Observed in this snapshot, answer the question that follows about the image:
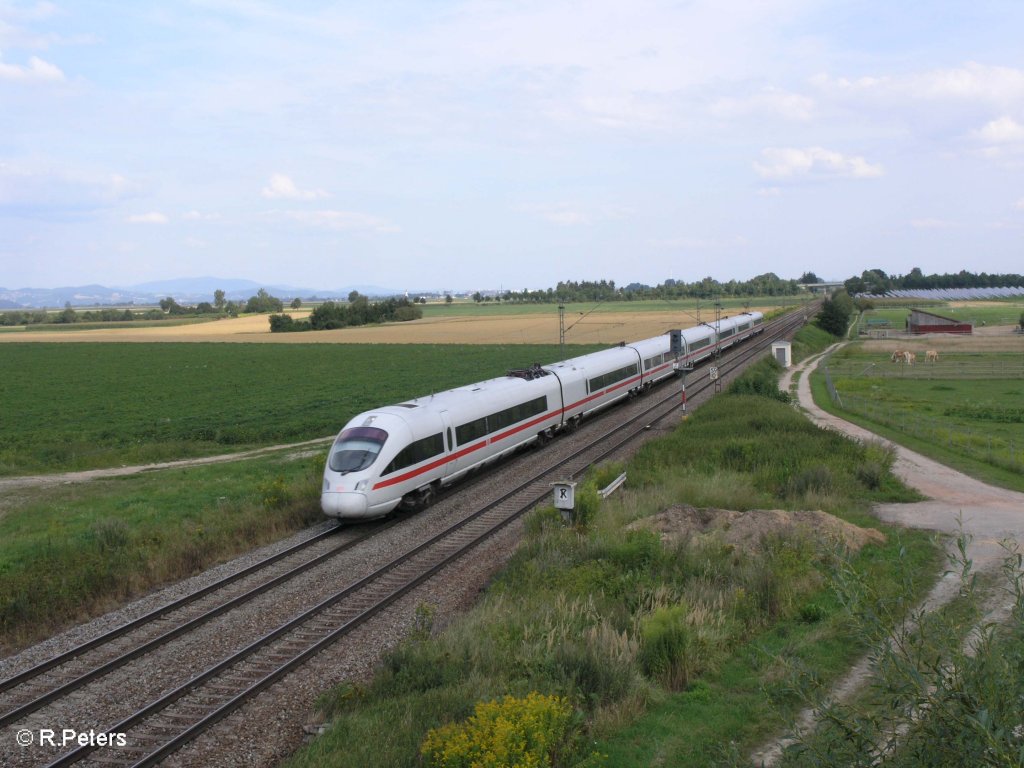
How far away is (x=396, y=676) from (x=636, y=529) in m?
7.42

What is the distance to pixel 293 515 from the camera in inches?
846

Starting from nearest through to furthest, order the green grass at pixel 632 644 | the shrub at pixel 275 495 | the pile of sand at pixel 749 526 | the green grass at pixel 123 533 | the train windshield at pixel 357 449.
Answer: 1. the green grass at pixel 632 644
2. the green grass at pixel 123 533
3. the pile of sand at pixel 749 526
4. the train windshield at pixel 357 449
5. the shrub at pixel 275 495

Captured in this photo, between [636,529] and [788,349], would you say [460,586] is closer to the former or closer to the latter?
[636,529]

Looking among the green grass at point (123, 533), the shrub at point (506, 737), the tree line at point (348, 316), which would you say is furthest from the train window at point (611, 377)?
the tree line at point (348, 316)

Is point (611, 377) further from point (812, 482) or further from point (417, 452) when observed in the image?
point (417, 452)

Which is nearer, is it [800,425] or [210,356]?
[800,425]

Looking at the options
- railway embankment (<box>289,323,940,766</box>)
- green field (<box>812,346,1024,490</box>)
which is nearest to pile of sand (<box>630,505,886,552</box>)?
railway embankment (<box>289,323,940,766</box>)

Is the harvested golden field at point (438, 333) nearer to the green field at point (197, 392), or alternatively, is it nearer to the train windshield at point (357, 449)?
the green field at point (197, 392)

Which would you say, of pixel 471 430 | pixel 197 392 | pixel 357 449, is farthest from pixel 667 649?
pixel 197 392

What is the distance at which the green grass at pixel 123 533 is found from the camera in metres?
15.4

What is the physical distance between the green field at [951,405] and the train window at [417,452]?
16853mm

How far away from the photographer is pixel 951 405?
42812 mm

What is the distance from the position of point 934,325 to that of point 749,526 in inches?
3421

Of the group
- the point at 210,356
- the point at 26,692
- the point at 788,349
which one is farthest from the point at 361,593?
the point at 210,356
